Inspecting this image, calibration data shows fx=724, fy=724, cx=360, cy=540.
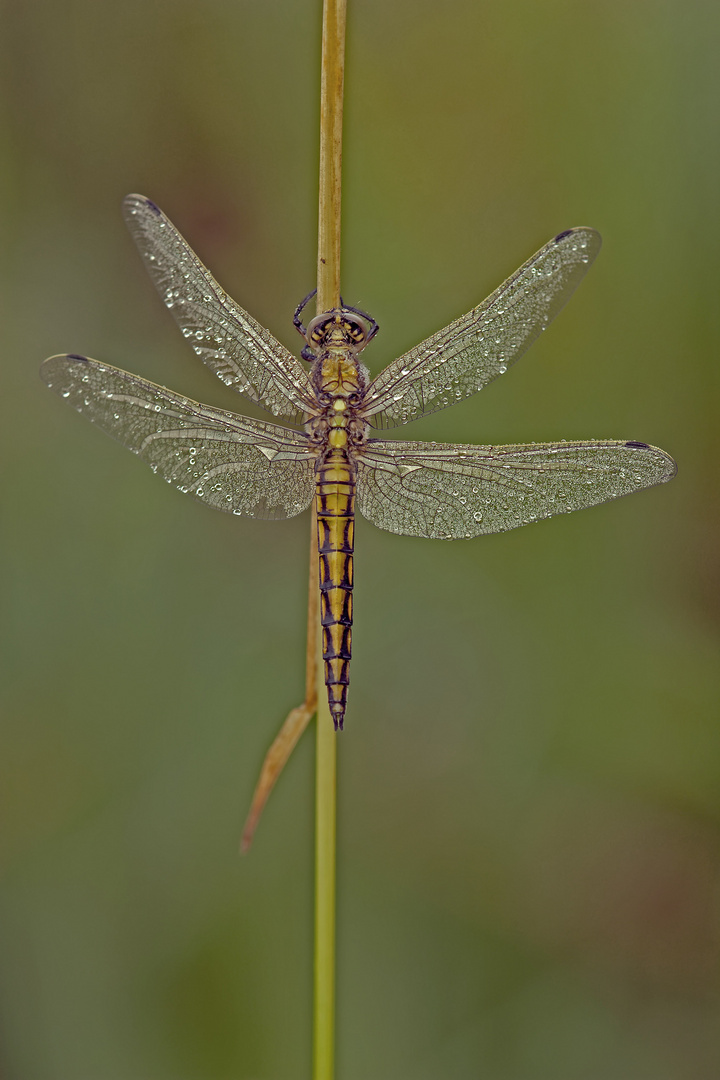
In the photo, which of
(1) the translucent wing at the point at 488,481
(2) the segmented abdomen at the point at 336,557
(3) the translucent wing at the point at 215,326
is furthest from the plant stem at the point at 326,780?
(1) the translucent wing at the point at 488,481

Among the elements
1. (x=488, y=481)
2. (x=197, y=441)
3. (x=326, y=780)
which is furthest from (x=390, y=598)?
(x=326, y=780)

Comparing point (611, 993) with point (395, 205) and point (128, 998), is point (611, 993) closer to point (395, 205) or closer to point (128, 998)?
point (128, 998)

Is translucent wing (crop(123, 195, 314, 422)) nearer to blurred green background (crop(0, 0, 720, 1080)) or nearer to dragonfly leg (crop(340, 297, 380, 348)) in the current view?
dragonfly leg (crop(340, 297, 380, 348))

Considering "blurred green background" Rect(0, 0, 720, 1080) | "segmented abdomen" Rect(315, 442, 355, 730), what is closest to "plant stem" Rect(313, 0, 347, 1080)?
"segmented abdomen" Rect(315, 442, 355, 730)

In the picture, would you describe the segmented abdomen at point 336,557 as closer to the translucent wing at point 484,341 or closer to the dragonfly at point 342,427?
the dragonfly at point 342,427

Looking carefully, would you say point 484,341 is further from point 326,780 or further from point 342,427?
point 326,780
